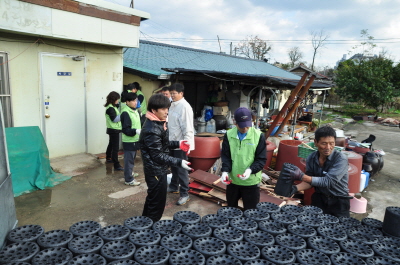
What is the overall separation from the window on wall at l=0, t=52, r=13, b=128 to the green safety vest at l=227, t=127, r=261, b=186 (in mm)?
4839

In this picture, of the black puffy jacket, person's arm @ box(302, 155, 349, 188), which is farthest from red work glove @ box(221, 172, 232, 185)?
person's arm @ box(302, 155, 349, 188)

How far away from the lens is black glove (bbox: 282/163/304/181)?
284cm

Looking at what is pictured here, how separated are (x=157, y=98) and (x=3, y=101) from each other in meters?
4.21

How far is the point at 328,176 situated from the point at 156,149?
1.84 m

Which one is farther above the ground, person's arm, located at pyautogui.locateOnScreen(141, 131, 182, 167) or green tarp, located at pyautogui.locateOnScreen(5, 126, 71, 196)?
person's arm, located at pyautogui.locateOnScreen(141, 131, 182, 167)

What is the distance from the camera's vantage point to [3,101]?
5.55 m

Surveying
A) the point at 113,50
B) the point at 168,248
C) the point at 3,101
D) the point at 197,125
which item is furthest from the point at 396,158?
the point at 3,101

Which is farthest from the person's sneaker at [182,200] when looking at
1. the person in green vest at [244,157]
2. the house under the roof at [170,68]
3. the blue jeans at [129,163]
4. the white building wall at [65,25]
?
the white building wall at [65,25]

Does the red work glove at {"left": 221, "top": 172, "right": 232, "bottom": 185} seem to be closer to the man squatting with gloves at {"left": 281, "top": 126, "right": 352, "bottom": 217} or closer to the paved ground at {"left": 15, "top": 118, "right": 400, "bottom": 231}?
the man squatting with gloves at {"left": 281, "top": 126, "right": 352, "bottom": 217}

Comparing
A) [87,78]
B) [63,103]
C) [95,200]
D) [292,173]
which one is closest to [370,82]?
[87,78]

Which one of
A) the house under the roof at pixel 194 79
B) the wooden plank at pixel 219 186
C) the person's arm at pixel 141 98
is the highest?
the house under the roof at pixel 194 79

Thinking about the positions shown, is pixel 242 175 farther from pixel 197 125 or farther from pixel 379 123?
pixel 379 123

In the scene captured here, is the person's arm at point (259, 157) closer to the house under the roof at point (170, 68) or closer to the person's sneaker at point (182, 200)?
the person's sneaker at point (182, 200)

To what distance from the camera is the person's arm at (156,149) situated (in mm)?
3074
